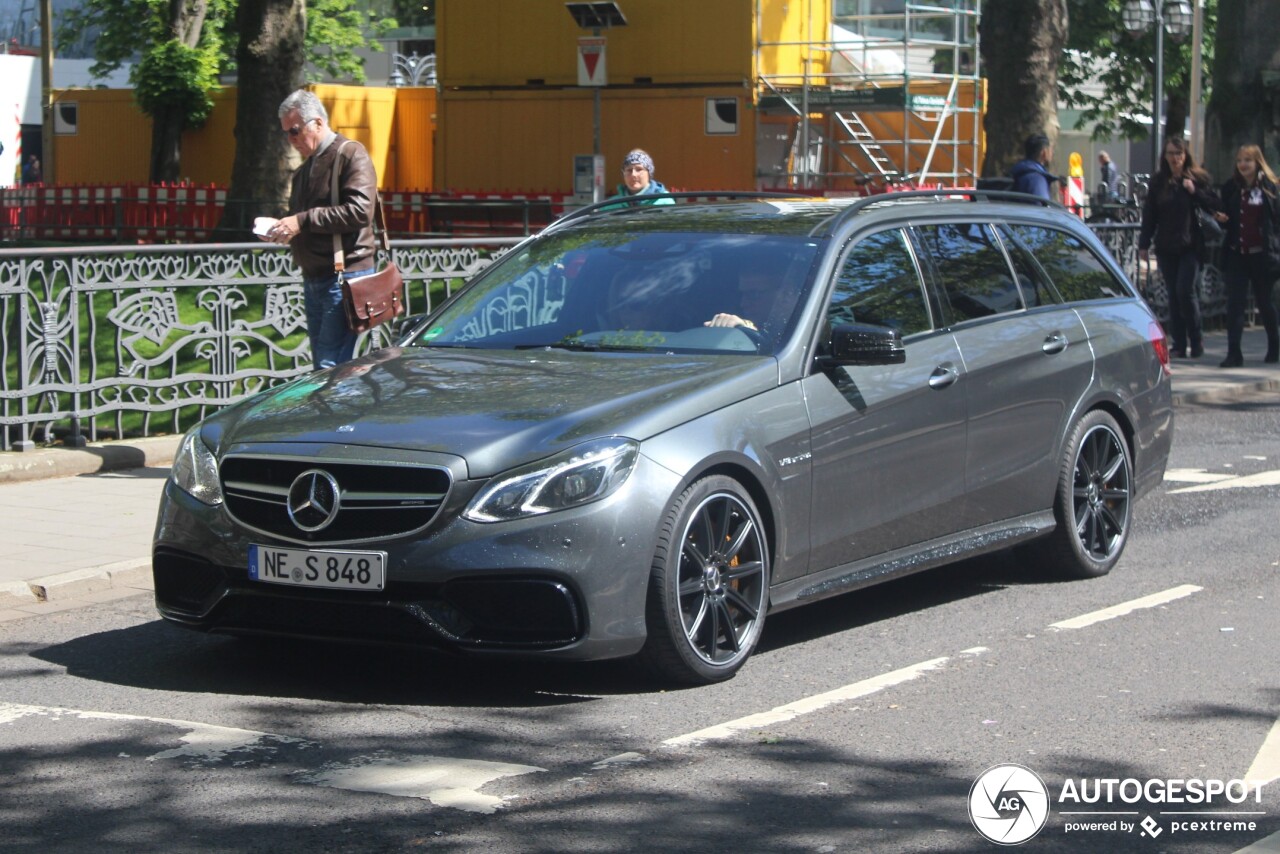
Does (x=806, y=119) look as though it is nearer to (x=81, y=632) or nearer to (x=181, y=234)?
(x=181, y=234)

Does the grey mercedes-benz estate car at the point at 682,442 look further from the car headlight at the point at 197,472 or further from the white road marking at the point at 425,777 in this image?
the white road marking at the point at 425,777

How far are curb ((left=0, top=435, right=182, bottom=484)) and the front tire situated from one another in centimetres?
532

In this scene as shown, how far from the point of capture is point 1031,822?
4805mm

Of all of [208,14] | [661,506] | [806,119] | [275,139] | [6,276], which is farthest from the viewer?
[208,14]

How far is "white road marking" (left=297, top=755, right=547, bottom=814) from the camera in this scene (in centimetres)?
495

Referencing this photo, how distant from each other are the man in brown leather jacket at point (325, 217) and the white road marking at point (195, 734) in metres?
3.92

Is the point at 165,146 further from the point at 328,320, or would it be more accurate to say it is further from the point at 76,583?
the point at 76,583

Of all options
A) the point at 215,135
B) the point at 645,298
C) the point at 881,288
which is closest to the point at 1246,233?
the point at 881,288

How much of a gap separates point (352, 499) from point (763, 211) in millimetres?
2452

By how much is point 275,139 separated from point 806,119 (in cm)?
1030

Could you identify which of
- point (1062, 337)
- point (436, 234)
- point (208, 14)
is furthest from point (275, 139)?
point (208, 14)

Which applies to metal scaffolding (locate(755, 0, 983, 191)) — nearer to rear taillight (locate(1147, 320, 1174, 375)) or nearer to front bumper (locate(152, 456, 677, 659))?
rear taillight (locate(1147, 320, 1174, 375))

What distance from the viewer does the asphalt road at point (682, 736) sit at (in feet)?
15.5

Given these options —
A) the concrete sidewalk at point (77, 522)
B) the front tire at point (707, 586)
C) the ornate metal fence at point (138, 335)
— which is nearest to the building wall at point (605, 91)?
the ornate metal fence at point (138, 335)
